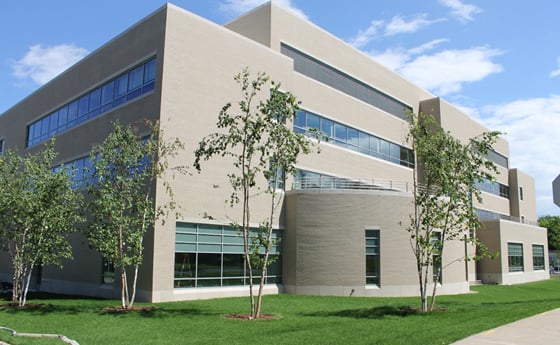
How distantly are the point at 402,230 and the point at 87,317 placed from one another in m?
16.7

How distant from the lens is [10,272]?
3588 cm

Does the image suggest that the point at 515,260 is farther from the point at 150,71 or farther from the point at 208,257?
the point at 150,71

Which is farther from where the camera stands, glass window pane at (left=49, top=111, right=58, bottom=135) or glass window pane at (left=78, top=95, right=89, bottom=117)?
glass window pane at (left=49, top=111, right=58, bottom=135)

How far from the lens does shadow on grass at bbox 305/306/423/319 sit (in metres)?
17.8

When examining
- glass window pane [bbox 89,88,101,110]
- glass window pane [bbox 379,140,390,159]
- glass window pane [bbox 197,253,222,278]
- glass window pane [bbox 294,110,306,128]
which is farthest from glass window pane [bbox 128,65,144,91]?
glass window pane [bbox 379,140,390,159]

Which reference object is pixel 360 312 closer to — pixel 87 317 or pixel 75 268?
pixel 87 317

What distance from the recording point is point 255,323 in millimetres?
15883

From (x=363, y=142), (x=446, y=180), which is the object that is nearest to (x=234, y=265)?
(x=446, y=180)

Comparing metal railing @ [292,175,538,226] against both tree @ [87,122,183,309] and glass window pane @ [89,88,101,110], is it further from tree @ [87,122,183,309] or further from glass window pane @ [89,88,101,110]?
glass window pane @ [89,88,101,110]

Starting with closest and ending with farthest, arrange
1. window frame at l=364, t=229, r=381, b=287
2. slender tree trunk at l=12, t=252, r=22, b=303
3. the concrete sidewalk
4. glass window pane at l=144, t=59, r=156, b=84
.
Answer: the concrete sidewalk
slender tree trunk at l=12, t=252, r=22, b=303
glass window pane at l=144, t=59, r=156, b=84
window frame at l=364, t=229, r=381, b=287

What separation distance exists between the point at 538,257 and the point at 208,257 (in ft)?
133

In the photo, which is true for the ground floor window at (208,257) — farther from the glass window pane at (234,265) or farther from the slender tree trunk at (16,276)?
the slender tree trunk at (16,276)

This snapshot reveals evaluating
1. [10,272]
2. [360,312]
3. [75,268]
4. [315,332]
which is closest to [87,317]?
[315,332]

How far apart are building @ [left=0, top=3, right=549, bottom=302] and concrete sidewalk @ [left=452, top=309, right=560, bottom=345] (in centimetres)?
1218
